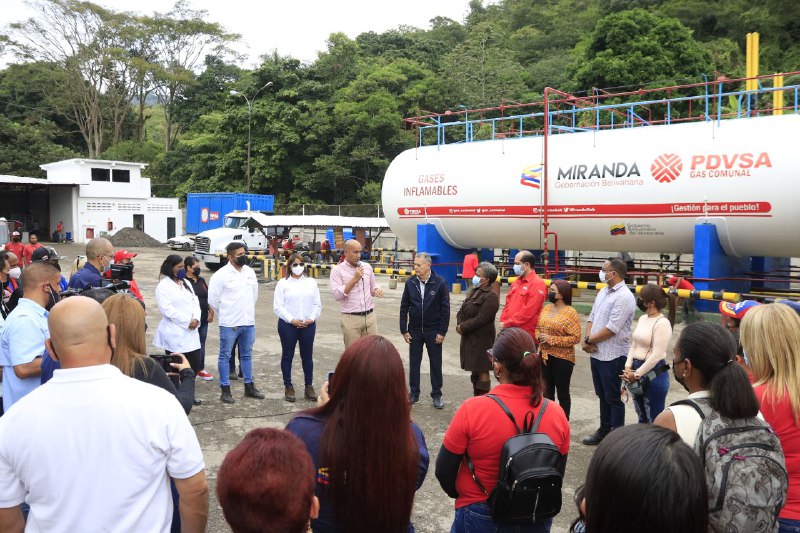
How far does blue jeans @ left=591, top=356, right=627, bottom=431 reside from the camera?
588 cm

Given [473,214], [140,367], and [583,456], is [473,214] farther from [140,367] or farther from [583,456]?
[140,367]

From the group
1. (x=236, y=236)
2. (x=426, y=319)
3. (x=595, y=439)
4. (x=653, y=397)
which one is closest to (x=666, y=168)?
(x=426, y=319)

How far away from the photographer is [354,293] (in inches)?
291

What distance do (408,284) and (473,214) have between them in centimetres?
732

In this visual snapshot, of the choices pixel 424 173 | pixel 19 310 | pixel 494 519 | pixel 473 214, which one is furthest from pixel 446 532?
pixel 424 173

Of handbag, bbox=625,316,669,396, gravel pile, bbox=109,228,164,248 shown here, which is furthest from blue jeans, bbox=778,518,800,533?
gravel pile, bbox=109,228,164,248

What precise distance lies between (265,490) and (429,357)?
5577mm

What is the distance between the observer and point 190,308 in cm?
660

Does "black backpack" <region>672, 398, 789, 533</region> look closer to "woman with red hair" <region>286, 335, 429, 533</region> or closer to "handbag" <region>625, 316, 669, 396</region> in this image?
"woman with red hair" <region>286, 335, 429, 533</region>

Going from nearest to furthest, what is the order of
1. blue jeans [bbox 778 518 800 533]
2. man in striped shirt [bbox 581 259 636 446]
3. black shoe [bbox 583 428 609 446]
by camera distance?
blue jeans [bbox 778 518 800 533] < man in striped shirt [bbox 581 259 636 446] < black shoe [bbox 583 428 609 446]

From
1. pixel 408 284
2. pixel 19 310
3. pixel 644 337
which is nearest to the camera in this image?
pixel 19 310

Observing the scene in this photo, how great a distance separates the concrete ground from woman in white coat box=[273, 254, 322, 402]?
342 millimetres

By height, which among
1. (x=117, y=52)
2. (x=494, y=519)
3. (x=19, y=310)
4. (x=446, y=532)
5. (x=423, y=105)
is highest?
(x=117, y=52)

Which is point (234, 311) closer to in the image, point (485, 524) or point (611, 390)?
point (611, 390)
